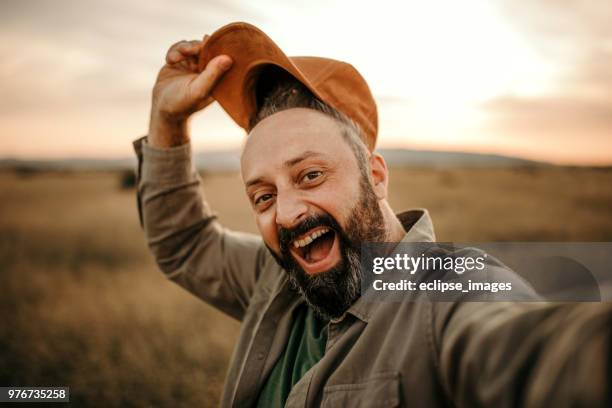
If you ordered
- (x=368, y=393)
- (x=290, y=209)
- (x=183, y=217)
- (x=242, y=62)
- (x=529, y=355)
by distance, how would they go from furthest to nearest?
(x=183, y=217) → (x=242, y=62) → (x=290, y=209) → (x=368, y=393) → (x=529, y=355)

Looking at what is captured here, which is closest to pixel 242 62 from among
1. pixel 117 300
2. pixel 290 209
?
pixel 290 209

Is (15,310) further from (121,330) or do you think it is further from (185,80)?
(185,80)

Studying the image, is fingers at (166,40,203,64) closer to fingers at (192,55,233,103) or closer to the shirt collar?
fingers at (192,55,233,103)

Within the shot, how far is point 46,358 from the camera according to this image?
3711mm

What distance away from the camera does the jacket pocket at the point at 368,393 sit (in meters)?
1.17

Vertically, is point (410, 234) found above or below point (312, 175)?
below

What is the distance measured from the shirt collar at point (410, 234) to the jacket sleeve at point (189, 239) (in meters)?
0.69

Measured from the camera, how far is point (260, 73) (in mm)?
1820

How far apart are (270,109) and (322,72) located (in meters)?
0.25

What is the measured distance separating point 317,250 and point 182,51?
1.14m

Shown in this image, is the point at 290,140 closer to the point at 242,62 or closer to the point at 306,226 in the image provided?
the point at 306,226

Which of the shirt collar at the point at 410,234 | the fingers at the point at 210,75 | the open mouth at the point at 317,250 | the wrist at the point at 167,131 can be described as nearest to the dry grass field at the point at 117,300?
the wrist at the point at 167,131

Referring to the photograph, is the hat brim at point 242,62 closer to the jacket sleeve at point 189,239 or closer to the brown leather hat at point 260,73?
the brown leather hat at point 260,73

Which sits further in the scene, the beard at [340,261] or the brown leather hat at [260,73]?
the brown leather hat at [260,73]
